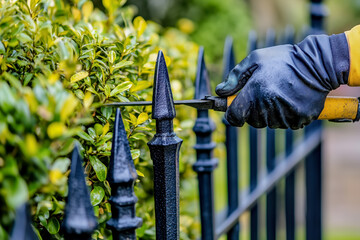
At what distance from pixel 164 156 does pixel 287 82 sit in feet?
1.59

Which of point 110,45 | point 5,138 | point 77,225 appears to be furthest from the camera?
point 110,45

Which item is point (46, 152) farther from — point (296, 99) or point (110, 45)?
point (296, 99)

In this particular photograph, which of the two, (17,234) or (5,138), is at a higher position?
(5,138)

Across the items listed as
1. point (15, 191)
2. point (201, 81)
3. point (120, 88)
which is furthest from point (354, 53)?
point (15, 191)

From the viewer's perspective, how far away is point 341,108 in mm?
1428

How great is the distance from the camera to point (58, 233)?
3.84 ft

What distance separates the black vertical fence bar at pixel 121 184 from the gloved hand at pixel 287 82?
450mm

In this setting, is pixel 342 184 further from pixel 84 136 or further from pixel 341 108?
pixel 84 136

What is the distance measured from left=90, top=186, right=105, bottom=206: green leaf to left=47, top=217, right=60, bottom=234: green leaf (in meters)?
0.11

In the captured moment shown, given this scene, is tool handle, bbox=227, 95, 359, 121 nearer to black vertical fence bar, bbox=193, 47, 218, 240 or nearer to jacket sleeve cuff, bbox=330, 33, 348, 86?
jacket sleeve cuff, bbox=330, 33, 348, 86

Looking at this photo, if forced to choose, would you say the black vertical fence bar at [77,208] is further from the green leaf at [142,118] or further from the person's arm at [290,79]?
the person's arm at [290,79]

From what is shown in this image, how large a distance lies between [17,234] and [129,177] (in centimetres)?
31

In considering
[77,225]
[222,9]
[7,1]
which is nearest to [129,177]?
[77,225]

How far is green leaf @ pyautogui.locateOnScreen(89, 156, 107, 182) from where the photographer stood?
44.3 inches
